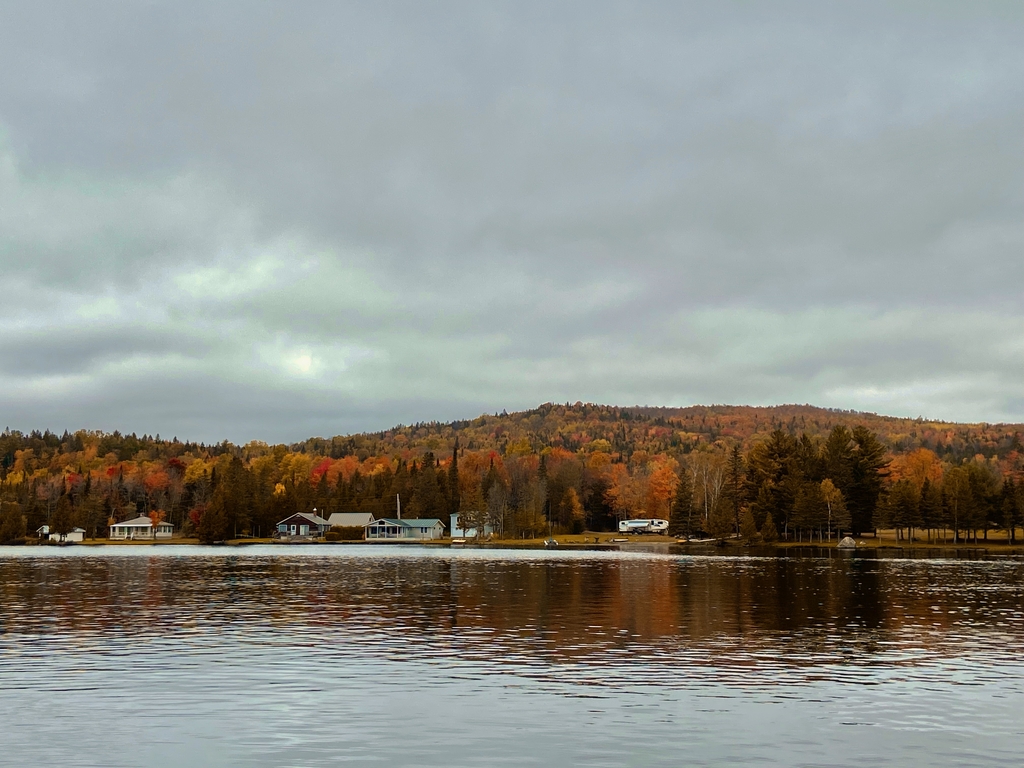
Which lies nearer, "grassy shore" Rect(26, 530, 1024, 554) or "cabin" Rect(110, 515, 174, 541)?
"grassy shore" Rect(26, 530, 1024, 554)

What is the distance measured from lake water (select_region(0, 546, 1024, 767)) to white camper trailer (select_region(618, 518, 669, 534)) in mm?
131365

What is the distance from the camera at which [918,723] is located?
18953 millimetres

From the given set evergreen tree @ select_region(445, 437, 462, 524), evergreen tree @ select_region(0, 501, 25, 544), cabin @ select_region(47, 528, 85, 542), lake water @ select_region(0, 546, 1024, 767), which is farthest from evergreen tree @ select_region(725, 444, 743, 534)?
evergreen tree @ select_region(0, 501, 25, 544)

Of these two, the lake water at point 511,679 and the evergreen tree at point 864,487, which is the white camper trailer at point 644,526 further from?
the lake water at point 511,679

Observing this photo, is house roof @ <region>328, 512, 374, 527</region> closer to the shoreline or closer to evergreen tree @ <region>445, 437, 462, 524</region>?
the shoreline

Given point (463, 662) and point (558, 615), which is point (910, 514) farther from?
point (463, 662)

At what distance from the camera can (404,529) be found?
173 meters

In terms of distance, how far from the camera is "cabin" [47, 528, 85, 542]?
6398 inches

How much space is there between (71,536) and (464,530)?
74.3 metres

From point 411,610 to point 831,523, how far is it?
98787mm

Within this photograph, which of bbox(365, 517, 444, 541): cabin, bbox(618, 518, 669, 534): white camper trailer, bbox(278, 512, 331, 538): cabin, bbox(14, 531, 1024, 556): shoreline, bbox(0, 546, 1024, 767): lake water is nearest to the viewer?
bbox(0, 546, 1024, 767): lake water

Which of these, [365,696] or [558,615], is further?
[558,615]

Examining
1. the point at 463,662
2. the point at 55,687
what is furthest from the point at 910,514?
the point at 55,687

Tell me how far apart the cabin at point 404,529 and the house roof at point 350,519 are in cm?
626
